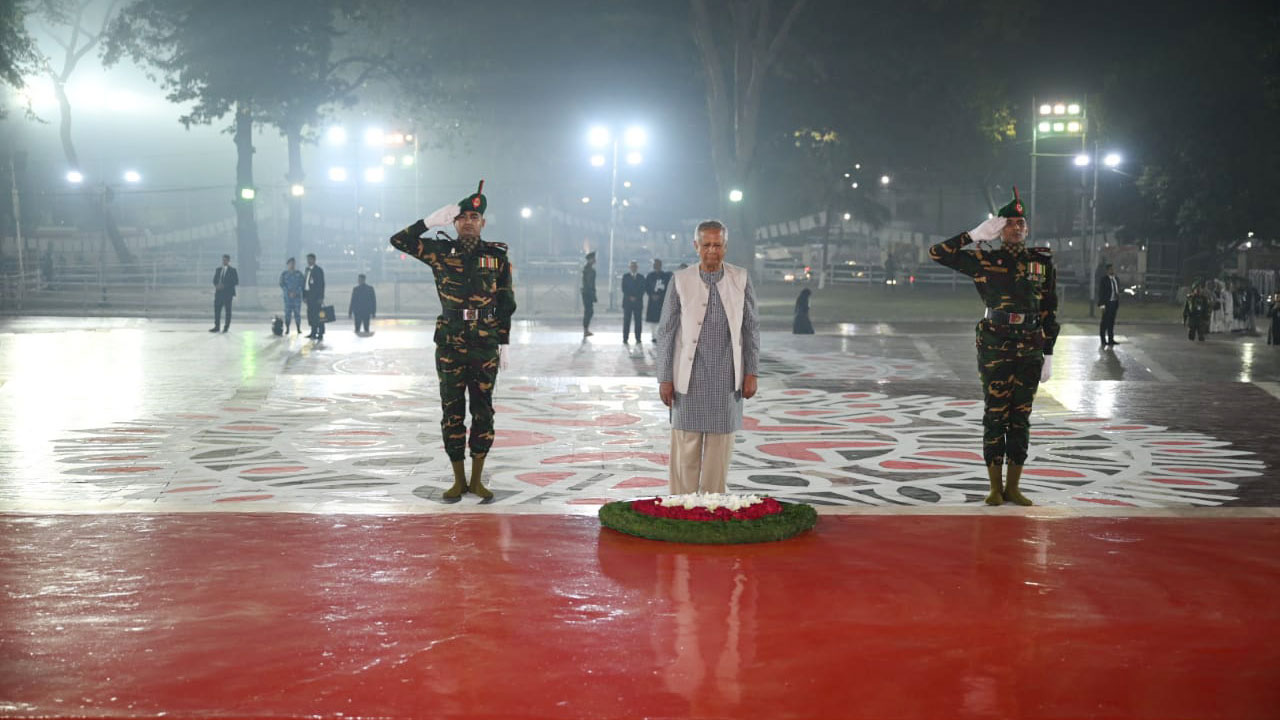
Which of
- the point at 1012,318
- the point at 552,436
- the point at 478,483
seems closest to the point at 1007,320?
the point at 1012,318

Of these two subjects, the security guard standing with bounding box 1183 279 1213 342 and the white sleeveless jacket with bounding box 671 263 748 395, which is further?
the security guard standing with bounding box 1183 279 1213 342

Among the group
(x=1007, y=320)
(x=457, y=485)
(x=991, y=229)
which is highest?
(x=991, y=229)

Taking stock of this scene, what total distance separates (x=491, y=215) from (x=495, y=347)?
73.7 metres

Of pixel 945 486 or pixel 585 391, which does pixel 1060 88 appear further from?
pixel 945 486

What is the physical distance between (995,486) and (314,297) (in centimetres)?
1849

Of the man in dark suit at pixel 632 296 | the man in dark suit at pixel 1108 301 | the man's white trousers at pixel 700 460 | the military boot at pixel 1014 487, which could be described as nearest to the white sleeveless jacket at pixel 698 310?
the man's white trousers at pixel 700 460

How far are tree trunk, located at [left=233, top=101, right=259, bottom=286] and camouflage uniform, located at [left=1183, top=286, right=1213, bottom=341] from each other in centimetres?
3185

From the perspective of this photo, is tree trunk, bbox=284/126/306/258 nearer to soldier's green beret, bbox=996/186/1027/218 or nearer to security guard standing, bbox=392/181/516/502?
security guard standing, bbox=392/181/516/502

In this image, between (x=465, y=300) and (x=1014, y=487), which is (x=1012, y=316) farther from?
(x=465, y=300)

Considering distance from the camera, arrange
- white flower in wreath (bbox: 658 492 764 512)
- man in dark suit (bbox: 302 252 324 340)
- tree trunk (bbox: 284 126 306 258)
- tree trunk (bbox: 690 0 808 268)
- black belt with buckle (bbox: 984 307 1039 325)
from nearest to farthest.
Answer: white flower in wreath (bbox: 658 492 764 512) < black belt with buckle (bbox: 984 307 1039 325) < man in dark suit (bbox: 302 252 324 340) < tree trunk (bbox: 690 0 808 268) < tree trunk (bbox: 284 126 306 258)

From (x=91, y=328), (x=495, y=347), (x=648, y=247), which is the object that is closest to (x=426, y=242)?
(x=495, y=347)

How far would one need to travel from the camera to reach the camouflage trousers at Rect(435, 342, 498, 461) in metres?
8.29

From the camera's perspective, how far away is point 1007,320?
8148 millimetres

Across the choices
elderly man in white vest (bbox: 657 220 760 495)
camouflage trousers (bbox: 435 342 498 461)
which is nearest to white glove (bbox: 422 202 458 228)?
→ camouflage trousers (bbox: 435 342 498 461)
